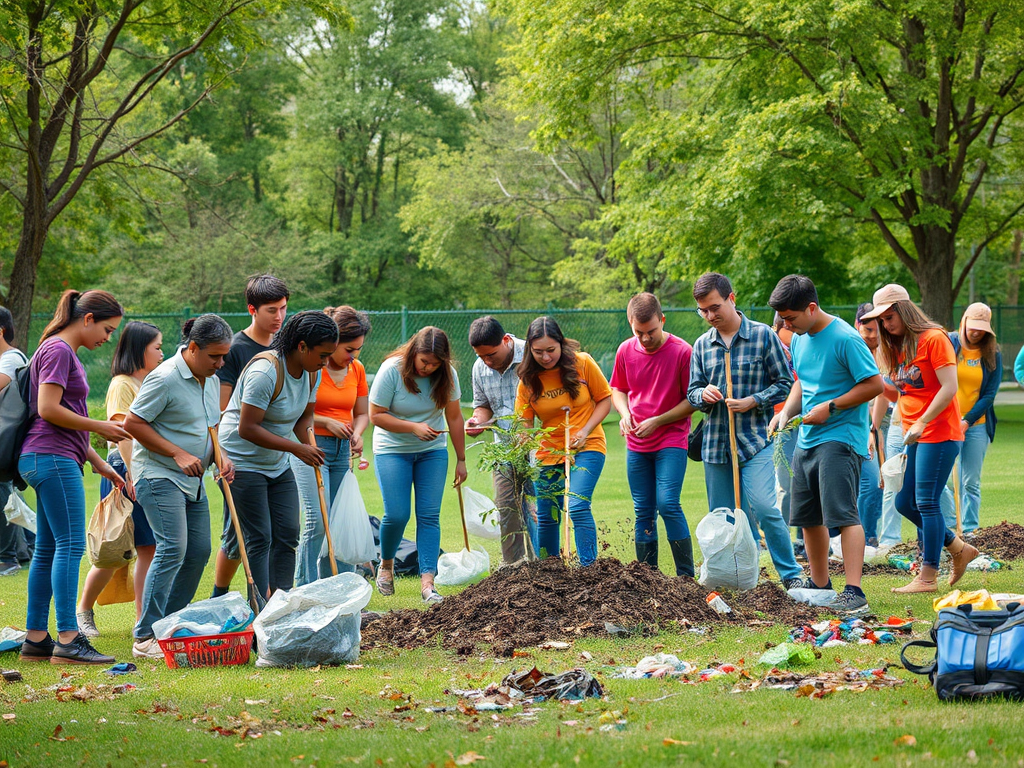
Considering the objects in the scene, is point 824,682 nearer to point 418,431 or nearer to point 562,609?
point 562,609

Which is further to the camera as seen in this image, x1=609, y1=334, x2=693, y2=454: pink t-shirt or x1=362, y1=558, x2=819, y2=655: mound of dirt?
x1=609, y1=334, x2=693, y2=454: pink t-shirt

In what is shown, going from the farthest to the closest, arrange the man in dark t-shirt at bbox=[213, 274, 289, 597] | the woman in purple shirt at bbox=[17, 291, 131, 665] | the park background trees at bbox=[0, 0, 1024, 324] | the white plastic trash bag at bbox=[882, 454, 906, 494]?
the park background trees at bbox=[0, 0, 1024, 324] < the white plastic trash bag at bbox=[882, 454, 906, 494] < the man in dark t-shirt at bbox=[213, 274, 289, 597] < the woman in purple shirt at bbox=[17, 291, 131, 665]

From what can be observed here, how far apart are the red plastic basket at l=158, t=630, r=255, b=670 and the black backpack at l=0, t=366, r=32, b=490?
1.25 meters

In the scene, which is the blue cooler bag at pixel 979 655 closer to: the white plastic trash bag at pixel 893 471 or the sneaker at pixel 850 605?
the sneaker at pixel 850 605

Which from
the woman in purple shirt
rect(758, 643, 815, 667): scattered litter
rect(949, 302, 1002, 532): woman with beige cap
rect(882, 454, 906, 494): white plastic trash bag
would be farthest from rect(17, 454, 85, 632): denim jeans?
rect(949, 302, 1002, 532): woman with beige cap

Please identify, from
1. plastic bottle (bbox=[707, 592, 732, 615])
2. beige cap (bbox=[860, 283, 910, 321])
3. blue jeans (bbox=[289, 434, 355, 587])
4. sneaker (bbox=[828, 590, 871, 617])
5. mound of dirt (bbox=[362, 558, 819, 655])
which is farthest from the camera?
blue jeans (bbox=[289, 434, 355, 587])

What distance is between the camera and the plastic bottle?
19.6 feet

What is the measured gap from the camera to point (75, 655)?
17.6 ft

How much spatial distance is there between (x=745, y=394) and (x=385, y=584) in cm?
290

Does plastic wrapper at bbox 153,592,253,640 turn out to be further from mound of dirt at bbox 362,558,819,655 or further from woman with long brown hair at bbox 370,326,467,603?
woman with long brown hair at bbox 370,326,467,603

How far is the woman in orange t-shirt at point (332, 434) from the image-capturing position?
6645 millimetres

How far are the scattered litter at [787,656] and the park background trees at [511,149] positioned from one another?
10.6 meters

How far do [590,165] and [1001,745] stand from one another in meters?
31.0

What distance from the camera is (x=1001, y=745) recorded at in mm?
3432
